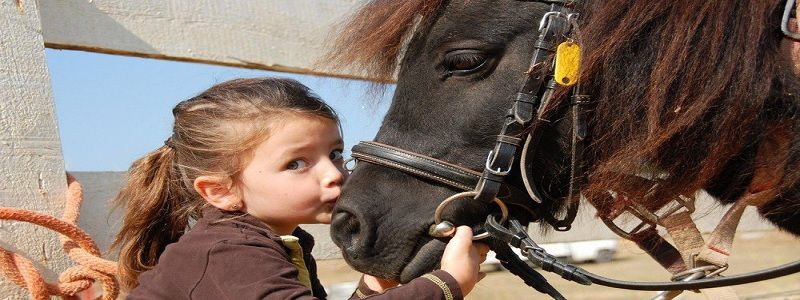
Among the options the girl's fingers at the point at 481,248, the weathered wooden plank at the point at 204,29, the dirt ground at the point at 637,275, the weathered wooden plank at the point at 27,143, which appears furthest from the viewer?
the dirt ground at the point at 637,275

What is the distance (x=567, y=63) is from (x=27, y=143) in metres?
1.11

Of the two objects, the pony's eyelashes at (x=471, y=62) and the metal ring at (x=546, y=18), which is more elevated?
the metal ring at (x=546, y=18)

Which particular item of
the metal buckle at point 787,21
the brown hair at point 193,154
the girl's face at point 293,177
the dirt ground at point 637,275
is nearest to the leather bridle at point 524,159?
the girl's face at point 293,177

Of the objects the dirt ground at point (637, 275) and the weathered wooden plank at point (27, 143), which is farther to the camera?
the dirt ground at point (637, 275)

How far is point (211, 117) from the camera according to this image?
1.74 m

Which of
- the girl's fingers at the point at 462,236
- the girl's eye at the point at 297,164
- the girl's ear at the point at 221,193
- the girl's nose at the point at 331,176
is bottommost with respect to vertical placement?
the girl's ear at the point at 221,193

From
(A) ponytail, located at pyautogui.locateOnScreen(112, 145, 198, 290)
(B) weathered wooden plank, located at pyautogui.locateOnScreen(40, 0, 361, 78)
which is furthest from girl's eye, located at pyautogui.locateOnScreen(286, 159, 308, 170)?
(B) weathered wooden plank, located at pyautogui.locateOnScreen(40, 0, 361, 78)

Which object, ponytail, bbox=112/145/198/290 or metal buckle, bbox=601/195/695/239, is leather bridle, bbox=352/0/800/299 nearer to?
metal buckle, bbox=601/195/695/239

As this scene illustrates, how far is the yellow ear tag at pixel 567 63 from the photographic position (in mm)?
1574

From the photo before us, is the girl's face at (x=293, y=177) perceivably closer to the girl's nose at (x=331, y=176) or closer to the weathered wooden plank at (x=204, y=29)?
the girl's nose at (x=331, y=176)

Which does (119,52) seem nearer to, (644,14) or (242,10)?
(242,10)

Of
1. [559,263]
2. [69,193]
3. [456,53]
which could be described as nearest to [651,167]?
[559,263]

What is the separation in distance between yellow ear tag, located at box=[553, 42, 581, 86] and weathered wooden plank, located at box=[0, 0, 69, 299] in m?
1.07

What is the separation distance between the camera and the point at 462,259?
1510 mm
